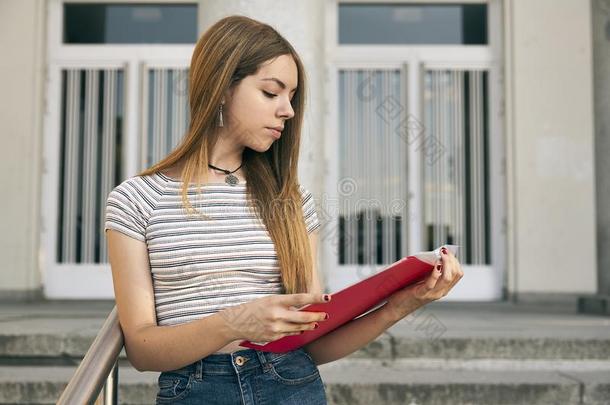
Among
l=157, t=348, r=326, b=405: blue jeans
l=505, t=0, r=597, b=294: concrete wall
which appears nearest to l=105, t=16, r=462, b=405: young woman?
l=157, t=348, r=326, b=405: blue jeans

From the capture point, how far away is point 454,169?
23.5ft

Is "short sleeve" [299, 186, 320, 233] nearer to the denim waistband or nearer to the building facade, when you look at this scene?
the denim waistband

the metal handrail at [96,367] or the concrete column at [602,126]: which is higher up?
Answer: the concrete column at [602,126]

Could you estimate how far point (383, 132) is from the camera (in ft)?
23.3

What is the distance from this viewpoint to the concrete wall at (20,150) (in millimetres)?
7035

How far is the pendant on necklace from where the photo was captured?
156 centimetres

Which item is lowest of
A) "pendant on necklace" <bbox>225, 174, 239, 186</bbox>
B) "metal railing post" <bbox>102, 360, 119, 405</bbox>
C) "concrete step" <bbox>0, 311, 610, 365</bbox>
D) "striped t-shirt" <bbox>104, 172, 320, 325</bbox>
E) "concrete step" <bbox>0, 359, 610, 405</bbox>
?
"concrete step" <bbox>0, 359, 610, 405</bbox>

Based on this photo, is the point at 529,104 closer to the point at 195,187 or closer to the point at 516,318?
the point at 516,318

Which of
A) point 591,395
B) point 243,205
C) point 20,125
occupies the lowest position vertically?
point 591,395

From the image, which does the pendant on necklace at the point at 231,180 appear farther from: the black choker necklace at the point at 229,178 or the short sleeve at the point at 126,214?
the short sleeve at the point at 126,214

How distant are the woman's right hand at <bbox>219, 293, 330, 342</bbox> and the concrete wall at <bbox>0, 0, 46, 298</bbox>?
6370 millimetres

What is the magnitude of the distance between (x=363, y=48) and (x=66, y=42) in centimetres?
314

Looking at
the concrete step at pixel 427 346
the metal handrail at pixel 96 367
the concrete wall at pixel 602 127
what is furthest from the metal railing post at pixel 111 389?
the concrete wall at pixel 602 127

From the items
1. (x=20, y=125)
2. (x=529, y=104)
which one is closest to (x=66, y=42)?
(x=20, y=125)
